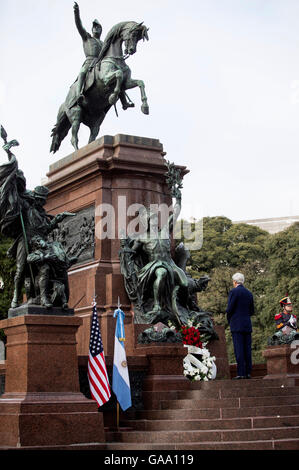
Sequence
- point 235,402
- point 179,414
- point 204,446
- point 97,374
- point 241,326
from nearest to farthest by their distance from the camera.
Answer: point 204,446, point 235,402, point 179,414, point 97,374, point 241,326

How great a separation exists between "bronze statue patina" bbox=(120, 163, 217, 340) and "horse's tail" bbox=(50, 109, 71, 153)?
15.7ft

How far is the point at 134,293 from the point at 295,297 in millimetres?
23330

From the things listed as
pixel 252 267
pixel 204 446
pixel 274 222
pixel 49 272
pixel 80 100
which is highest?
pixel 274 222

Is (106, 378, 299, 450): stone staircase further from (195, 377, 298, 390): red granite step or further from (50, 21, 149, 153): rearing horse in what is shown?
(50, 21, 149, 153): rearing horse

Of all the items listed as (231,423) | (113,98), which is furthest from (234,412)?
(113,98)

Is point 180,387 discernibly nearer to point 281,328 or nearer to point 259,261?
point 281,328

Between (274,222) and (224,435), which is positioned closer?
(224,435)

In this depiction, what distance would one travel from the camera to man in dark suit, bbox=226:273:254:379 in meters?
14.0

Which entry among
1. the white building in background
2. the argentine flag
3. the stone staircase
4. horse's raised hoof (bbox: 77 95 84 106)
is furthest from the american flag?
the white building in background

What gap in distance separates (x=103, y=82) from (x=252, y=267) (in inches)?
1115

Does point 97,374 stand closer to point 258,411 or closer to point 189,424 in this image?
point 189,424

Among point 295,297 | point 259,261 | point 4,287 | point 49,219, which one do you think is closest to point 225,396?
point 49,219

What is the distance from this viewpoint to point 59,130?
20.8 meters

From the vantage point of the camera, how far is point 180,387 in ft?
43.8
